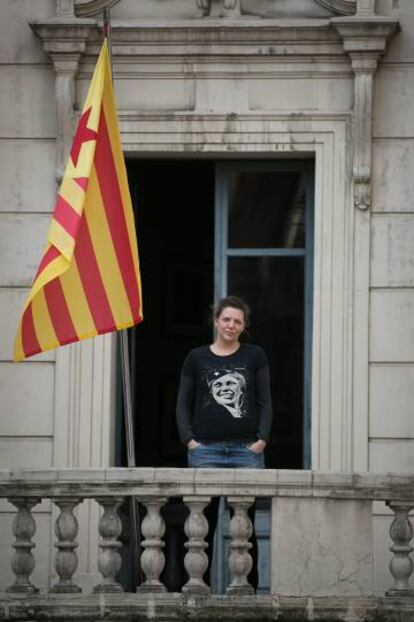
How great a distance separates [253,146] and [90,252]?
2.85m

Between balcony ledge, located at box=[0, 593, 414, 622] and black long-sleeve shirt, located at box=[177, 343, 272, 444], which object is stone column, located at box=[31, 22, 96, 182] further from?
balcony ledge, located at box=[0, 593, 414, 622]

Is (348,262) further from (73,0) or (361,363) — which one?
(73,0)

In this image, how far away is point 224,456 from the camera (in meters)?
16.8

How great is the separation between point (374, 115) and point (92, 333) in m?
3.56

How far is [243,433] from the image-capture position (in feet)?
55.2

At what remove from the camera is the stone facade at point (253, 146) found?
60.0ft

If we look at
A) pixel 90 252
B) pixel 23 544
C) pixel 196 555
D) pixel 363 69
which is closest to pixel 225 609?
pixel 196 555

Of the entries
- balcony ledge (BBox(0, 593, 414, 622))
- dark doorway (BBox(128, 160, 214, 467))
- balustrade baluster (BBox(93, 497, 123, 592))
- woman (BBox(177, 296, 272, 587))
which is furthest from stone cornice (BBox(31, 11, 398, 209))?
balcony ledge (BBox(0, 593, 414, 622))

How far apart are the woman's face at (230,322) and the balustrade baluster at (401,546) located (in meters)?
1.71

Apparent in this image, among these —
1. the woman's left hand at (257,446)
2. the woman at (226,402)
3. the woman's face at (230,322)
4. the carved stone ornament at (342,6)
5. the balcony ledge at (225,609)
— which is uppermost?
the carved stone ornament at (342,6)

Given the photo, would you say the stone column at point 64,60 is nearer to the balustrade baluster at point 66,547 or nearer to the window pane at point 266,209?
the window pane at point 266,209

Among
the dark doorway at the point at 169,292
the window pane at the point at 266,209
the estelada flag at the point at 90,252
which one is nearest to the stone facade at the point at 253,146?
the window pane at the point at 266,209

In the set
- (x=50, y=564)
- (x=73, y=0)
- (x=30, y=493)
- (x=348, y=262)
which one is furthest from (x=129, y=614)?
(x=73, y=0)

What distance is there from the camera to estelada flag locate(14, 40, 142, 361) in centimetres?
1577
